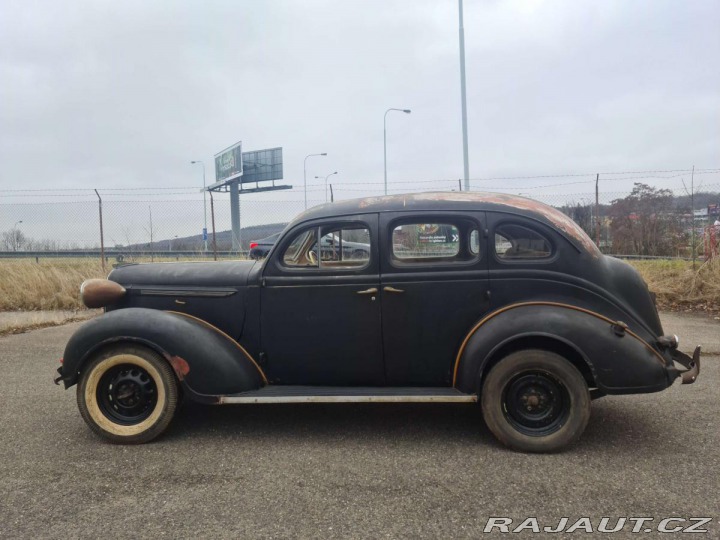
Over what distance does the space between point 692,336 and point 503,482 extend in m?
5.64

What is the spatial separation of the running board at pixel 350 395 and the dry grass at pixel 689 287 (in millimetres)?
7823

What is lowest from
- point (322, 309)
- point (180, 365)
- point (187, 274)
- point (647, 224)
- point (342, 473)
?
point (342, 473)

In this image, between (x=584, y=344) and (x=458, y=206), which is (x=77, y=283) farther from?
(x=584, y=344)

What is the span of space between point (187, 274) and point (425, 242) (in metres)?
1.93

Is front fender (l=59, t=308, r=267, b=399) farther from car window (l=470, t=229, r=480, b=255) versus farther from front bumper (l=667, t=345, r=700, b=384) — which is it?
front bumper (l=667, t=345, r=700, b=384)

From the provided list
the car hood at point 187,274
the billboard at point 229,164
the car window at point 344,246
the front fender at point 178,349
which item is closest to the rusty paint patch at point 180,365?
the front fender at point 178,349

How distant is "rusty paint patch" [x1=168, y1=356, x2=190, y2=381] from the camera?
3744 mm

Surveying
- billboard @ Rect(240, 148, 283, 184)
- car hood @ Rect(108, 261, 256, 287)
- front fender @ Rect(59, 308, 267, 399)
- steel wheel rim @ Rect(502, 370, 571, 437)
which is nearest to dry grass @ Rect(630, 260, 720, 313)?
steel wheel rim @ Rect(502, 370, 571, 437)

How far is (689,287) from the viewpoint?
986cm

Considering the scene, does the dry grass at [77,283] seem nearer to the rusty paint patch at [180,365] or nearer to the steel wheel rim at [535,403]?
the steel wheel rim at [535,403]

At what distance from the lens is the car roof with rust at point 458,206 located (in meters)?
3.84

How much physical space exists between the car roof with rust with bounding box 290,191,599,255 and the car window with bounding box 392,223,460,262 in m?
0.14

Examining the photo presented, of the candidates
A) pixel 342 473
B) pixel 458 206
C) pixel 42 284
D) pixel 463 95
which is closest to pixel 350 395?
pixel 342 473

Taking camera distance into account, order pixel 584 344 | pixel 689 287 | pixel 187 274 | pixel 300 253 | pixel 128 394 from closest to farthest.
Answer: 1. pixel 584 344
2. pixel 128 394
3. pixel 300 253
4. pixel 187 274
5. pixel 689 287
